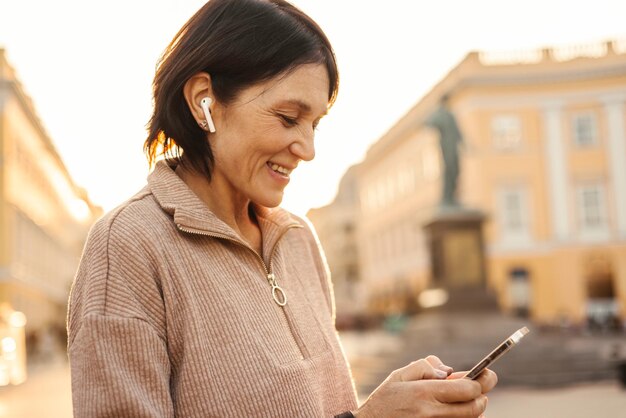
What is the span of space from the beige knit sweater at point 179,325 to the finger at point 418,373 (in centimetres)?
19

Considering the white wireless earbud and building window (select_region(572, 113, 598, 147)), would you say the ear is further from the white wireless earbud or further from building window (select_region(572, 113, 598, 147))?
building window (select_region(572, 113, 598, 147))

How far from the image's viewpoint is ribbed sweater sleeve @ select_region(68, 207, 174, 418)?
1739mm

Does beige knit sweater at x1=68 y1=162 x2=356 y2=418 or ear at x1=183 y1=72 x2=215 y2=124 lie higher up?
ear at x1=183 y1=72 x2=215 y2=124

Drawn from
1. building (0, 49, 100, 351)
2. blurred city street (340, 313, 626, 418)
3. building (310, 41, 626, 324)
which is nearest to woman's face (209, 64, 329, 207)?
blurred city street (340, 313, 626, 418)

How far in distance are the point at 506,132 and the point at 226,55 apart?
128 feet

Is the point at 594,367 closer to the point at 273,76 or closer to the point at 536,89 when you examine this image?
the point at 273,76

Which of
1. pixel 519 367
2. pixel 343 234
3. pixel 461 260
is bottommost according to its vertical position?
pixel 343 234

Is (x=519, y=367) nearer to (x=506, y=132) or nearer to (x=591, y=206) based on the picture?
(x=506, y=132)

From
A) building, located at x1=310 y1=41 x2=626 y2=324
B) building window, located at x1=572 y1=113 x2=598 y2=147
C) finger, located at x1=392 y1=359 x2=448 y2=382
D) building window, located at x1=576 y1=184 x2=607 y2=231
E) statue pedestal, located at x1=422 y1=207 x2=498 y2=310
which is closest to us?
finger, located at x1=392 y1=359 x2=448 y2=382

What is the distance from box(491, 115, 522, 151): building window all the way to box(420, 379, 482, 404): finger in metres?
38.8

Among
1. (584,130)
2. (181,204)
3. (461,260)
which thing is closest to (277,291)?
(181,204)

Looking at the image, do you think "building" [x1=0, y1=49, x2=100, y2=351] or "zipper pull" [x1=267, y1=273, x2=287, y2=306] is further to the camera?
"building" [x1=0, y1=49, x2=100, y2=351]

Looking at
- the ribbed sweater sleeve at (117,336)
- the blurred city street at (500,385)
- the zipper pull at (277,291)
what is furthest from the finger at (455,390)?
the blurred city street at (500,385)

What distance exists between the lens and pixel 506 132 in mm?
39969
